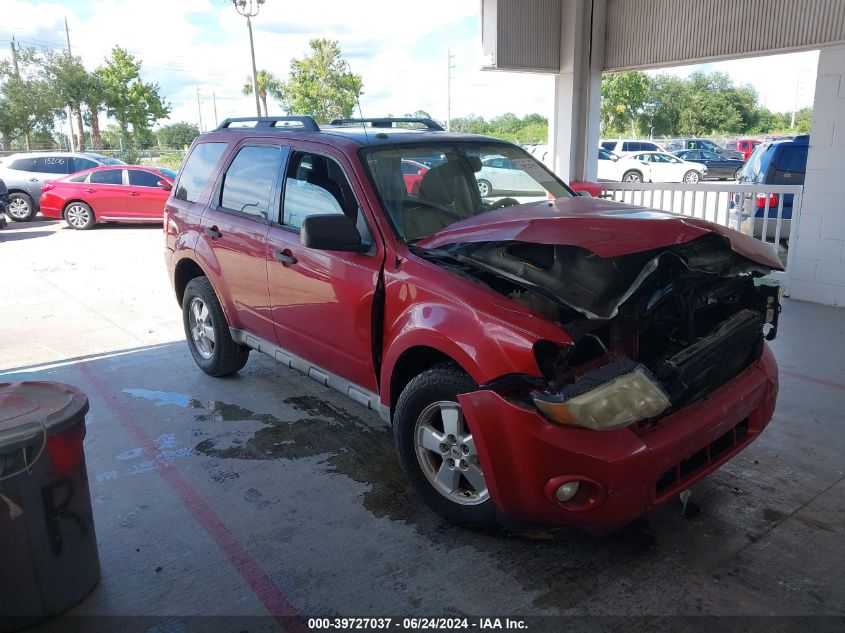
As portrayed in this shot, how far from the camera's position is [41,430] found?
8.07 ft

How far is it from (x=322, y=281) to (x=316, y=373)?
668mm

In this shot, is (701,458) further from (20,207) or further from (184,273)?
(20,207)

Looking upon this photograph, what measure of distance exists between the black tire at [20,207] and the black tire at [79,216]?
2248mm

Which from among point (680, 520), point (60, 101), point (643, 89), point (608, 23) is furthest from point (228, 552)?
point (643, 89)

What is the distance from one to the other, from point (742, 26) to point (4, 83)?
3914 centimetres

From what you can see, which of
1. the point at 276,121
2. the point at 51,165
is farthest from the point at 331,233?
the point at 51,165

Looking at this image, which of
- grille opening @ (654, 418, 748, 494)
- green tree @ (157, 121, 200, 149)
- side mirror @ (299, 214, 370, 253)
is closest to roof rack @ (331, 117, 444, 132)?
side mirror @ (299, 214, 370, 253)

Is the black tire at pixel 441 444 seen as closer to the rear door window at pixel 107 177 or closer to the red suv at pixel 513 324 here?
the red suv at pixel 513 324

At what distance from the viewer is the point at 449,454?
3203mm

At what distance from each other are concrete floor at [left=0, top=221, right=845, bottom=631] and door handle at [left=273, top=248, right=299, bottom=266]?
3.87ft

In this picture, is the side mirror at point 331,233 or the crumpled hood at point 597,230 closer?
the crumpled hood at point 597,230

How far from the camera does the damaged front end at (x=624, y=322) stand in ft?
8.79

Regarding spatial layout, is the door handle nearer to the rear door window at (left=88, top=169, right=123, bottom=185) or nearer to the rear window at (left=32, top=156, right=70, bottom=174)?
the rear door window at (left=88, top=169, right=123, bottom=185)

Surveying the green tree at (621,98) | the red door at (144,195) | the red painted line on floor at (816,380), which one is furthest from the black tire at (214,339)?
the green tree at (621,98)
